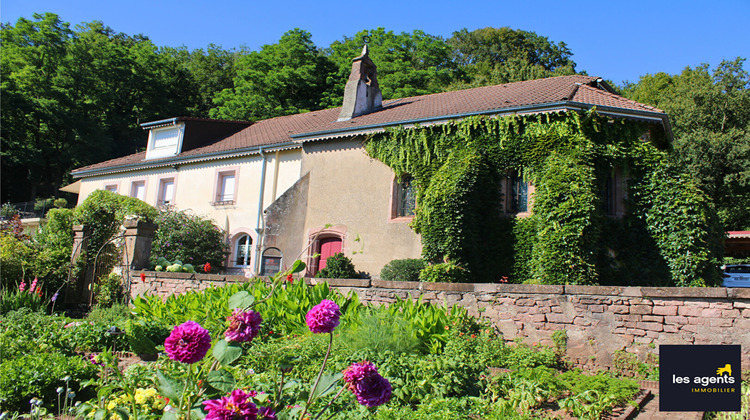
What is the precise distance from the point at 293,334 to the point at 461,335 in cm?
223

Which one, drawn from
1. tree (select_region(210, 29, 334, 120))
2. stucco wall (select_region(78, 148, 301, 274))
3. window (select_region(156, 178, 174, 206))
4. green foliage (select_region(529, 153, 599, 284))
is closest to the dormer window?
stucco wall (select_region(78, 148, 301, 274))

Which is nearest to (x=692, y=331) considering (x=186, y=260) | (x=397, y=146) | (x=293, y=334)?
(x=293, y=334)

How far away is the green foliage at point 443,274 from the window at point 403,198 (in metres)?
2.81

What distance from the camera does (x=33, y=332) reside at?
20.7 feet

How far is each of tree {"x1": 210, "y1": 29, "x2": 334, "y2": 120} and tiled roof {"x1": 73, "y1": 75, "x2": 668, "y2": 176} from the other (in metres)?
7.68

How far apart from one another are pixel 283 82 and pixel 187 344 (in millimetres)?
29728

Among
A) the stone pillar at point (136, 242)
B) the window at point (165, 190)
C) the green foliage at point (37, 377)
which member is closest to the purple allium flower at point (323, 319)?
the green foliage at point (37, 377)

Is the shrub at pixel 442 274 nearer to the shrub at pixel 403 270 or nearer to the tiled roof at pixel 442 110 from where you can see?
the shrub at pixel 403 270

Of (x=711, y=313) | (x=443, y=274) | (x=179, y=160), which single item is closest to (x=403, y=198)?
(x=443, y=274)

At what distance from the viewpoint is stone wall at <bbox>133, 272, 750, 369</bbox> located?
6.25 metres

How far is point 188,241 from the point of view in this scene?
17.3 meters

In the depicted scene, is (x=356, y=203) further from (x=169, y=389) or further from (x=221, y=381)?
(x=221, y=381)

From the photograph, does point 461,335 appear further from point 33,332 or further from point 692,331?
point 33,332

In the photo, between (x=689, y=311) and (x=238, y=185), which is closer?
(x=689, y=311)
